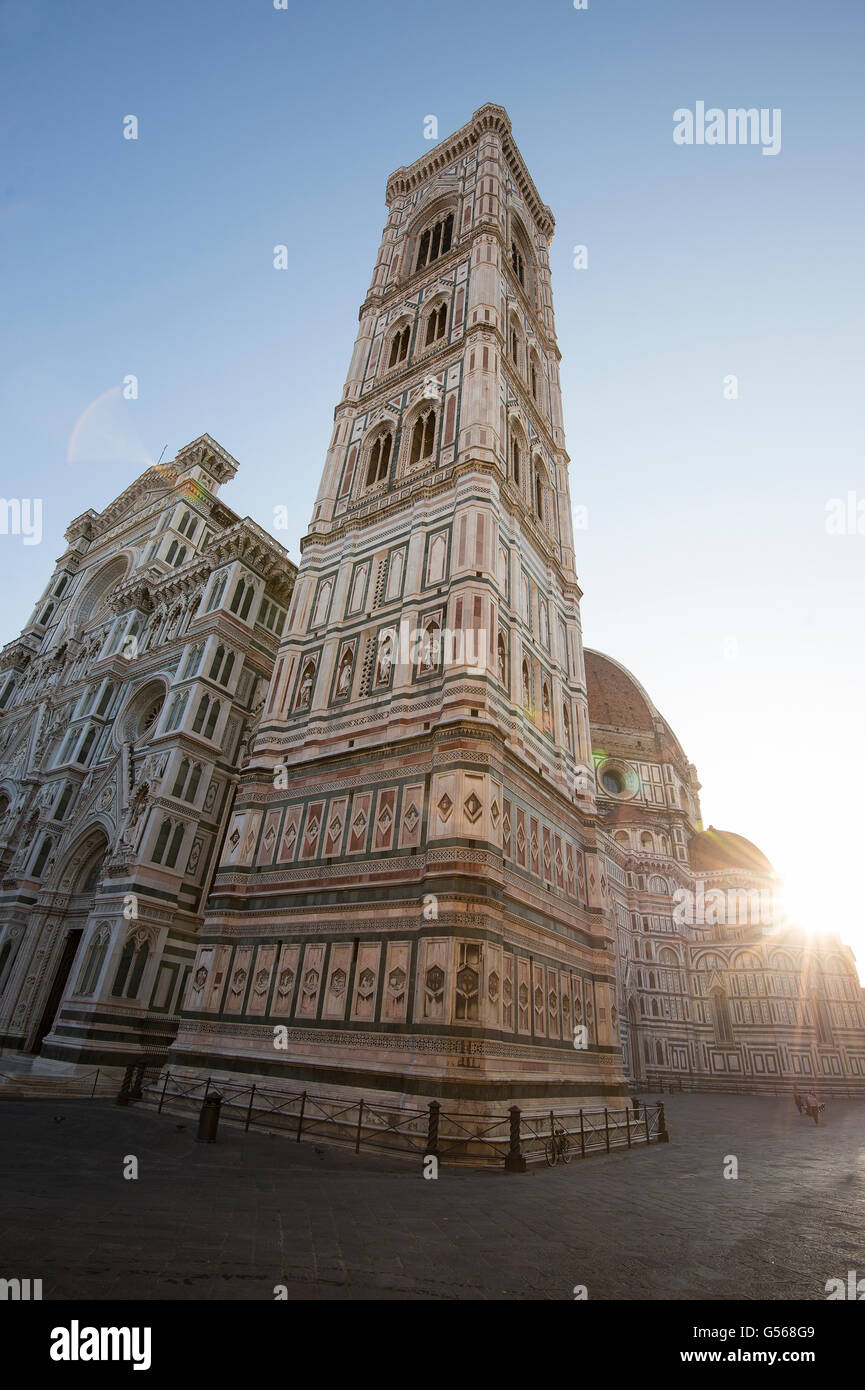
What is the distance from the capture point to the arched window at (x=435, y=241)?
2991 cm

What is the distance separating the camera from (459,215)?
29219 mm

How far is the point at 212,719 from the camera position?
76.4ft

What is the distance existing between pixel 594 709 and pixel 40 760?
42831 millimetres

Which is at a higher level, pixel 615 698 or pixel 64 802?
pixel 615 698

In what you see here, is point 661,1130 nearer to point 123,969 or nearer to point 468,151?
point 123,969

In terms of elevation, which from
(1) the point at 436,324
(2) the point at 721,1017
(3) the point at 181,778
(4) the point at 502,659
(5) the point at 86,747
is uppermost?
(1) the point at 436,324

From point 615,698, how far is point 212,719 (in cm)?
4337

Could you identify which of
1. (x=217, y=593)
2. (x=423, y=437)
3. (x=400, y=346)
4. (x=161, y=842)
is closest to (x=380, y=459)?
(x=423, y=437)

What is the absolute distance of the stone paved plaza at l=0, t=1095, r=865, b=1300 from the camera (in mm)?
4348

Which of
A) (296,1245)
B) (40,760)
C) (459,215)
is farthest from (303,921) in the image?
(459,215)

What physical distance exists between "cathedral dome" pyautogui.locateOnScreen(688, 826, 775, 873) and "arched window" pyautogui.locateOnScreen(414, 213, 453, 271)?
42.7 metres

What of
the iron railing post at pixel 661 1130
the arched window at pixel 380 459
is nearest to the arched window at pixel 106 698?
the arched window at pixel 380 459
